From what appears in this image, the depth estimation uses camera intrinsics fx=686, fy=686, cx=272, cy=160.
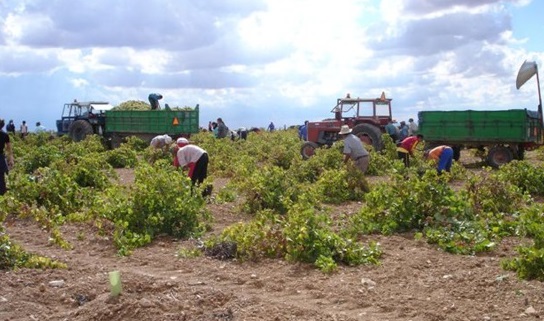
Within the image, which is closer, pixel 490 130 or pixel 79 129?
pixel 490 130

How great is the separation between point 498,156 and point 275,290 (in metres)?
14.9

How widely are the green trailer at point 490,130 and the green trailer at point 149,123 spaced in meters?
9.93

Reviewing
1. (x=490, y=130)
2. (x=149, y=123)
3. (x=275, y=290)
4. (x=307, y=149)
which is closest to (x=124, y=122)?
(x=149, y=123)

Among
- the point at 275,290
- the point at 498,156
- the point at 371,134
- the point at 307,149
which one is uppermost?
the point at 371,134

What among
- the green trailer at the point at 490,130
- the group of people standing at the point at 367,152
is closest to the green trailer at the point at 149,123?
the green trailer at the point at 490,130

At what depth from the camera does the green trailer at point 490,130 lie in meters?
18.7

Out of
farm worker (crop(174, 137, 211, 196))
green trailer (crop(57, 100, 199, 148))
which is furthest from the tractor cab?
farm worker (crop(174, 137, 211, 196))

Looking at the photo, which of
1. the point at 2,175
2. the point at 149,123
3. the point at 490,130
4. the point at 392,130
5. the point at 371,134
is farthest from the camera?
the point at 149,123

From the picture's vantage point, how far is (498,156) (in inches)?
756

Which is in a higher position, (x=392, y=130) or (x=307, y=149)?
(x=392, y=130)

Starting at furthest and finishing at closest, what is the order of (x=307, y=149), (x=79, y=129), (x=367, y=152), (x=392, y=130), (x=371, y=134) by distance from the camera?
(x=79, y=129) → (x=307, y=149) → (x=392, y=130) → (x=371, y=134) → (x=367, y=152)

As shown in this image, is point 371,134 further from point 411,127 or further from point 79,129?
point 79,129

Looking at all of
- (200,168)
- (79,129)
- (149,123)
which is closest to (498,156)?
(200,168)

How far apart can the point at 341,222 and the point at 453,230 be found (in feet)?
5.38
